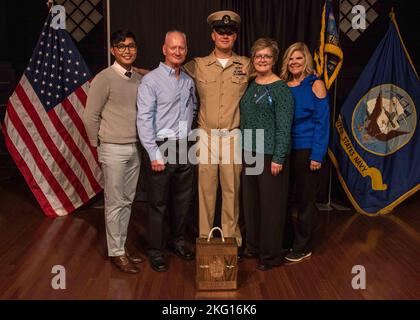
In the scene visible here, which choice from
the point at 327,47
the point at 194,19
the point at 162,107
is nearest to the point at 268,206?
the point at 162,107

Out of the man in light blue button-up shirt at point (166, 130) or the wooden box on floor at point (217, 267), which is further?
the man in light blue button-up shirt at point (166, 130)

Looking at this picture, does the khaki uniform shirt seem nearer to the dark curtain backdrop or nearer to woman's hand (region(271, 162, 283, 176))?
woman's hand (region(271, 162, 283, 176))

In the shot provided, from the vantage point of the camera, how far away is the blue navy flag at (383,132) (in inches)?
146

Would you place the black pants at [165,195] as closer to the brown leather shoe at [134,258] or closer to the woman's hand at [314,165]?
the brown leather shoe at [134,258]

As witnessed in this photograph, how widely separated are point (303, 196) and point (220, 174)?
48cm

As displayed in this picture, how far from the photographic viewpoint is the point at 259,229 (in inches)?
110

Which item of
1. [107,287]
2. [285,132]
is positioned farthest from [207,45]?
[107,287]

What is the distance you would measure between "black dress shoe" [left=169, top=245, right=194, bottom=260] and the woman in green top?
38 centimetres

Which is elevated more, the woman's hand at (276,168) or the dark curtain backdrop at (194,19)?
the dark curtain backdrop at (194,19)

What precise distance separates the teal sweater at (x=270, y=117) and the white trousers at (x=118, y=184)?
2.04ft

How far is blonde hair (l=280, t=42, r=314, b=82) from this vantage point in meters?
2.60

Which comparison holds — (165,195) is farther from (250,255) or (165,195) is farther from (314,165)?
(314,165)

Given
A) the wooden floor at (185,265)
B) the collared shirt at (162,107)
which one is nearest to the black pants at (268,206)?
the wooden floor at (185,265)

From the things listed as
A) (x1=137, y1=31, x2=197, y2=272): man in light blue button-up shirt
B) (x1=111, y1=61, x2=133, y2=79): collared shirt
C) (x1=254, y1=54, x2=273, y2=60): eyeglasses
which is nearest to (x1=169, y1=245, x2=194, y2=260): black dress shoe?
(x1=137, y1=31, x2=197, y2=272): man in light blue button-up shirt
